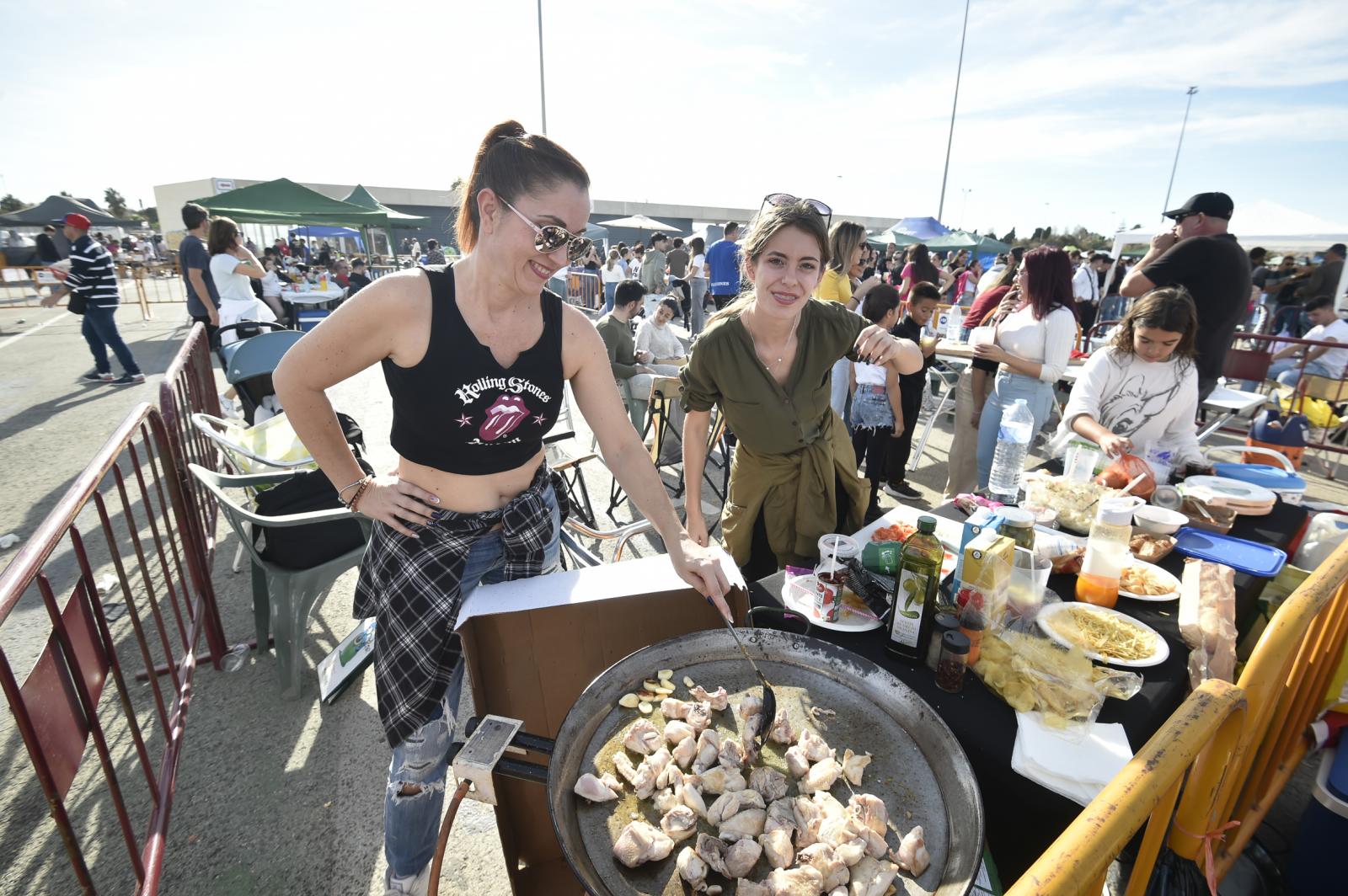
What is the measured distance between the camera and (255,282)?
10.3 metres

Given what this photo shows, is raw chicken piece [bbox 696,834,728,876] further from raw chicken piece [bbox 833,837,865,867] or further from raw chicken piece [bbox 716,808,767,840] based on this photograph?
raw chicken piece [bbox 833,837,865,867]

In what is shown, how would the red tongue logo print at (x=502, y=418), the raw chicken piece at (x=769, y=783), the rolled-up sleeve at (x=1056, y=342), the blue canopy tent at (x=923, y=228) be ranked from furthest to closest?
1. the blue canopy tent at (x=923, y=228)
2. the rolled-up sleeve at (x=1056, y=342)
3. the red tongue logo print at (x=502, y=418)
4. the raw chicken piece at (x=769, y=783)

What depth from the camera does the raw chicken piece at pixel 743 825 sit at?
113 centimetres

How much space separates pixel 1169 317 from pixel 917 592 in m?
2.56

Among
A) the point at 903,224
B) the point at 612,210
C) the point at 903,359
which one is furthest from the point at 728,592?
the point at 612,210

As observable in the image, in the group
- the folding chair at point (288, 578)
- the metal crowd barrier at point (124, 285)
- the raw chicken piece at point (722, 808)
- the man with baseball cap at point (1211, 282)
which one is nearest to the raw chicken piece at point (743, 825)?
the raw chicken piece at point (722, 808)

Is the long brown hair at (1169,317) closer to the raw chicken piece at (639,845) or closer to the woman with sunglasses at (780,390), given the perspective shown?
the woman with sunglasses at (780,390)

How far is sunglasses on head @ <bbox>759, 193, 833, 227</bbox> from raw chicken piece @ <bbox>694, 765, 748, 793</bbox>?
1.93 metres

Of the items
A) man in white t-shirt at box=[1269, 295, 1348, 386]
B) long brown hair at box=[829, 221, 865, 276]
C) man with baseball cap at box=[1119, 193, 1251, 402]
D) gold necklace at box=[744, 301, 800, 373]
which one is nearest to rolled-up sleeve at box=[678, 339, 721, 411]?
gold necklace at box=[744, 301, 800, 373]

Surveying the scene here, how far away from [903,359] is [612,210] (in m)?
39.3

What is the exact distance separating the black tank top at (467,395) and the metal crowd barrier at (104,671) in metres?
0.90

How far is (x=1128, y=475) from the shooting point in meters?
2.78

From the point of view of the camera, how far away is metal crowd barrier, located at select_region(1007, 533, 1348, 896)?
0.83m

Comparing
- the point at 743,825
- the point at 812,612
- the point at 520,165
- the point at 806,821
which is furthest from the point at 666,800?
the point at 520,165
